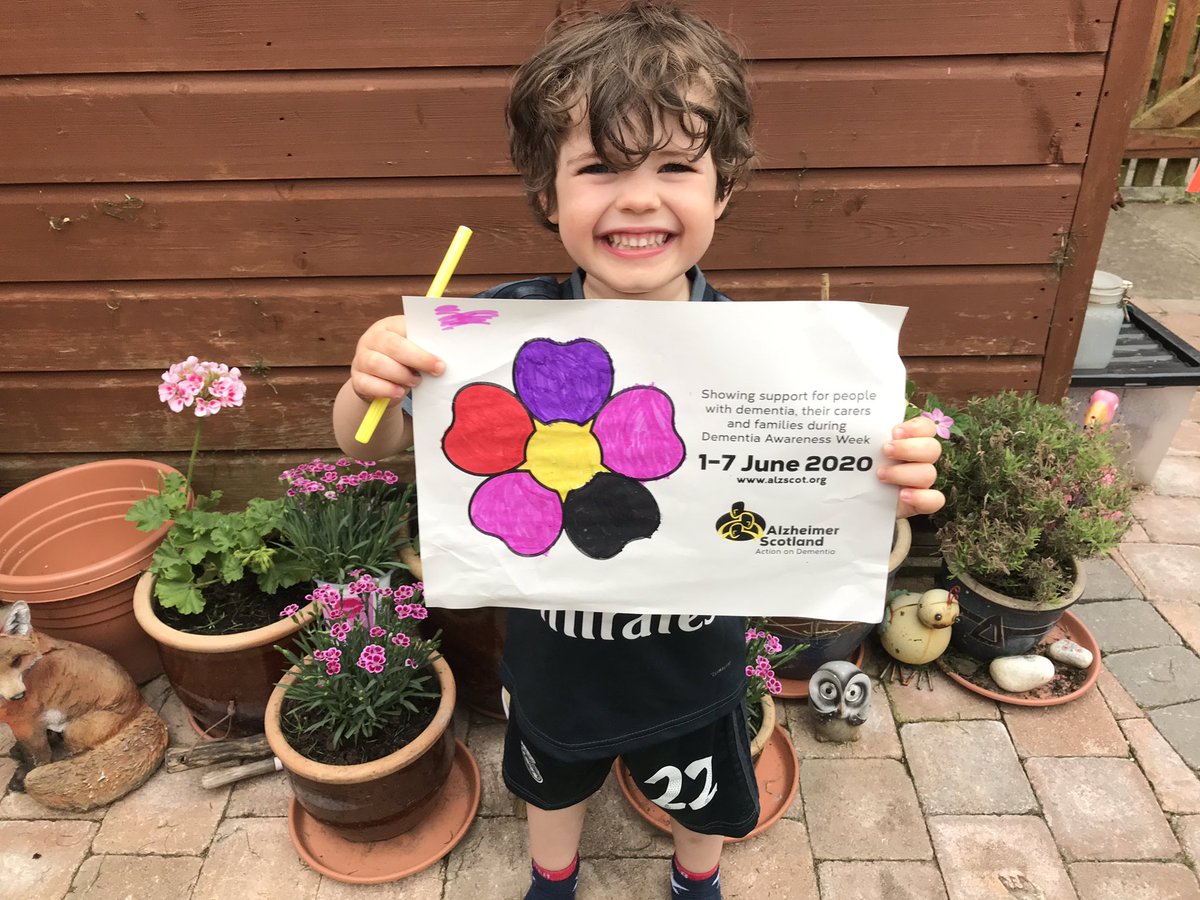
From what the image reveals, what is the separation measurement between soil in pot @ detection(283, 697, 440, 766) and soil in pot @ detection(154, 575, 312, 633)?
332 mm

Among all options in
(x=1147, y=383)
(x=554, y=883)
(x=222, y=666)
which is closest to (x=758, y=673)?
(x=554, y=883)

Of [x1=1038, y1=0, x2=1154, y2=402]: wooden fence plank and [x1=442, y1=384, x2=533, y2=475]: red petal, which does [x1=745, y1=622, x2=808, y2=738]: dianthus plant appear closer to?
[x1=442, y1=384, x2=533, y2=475]: red petal

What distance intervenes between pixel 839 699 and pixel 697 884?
662 mm

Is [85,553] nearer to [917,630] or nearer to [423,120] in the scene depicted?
[423,120]

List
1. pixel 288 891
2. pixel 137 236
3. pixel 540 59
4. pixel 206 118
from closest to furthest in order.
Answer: pixel 540 59
pixel 288 891
pixel 206 118
pixel 137 236

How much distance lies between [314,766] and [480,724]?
63 centimetres

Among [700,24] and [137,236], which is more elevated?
[700,24]

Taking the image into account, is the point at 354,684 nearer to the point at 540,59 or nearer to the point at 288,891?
the point at 288,891

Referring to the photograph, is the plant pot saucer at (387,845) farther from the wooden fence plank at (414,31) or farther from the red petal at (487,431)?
the wooden fence plank at (414,31)

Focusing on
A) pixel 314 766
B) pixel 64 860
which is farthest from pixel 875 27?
pixel 64 860

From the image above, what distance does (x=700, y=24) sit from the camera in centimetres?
132

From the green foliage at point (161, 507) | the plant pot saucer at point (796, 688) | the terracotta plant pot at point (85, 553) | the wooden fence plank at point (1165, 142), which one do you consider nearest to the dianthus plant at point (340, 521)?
the green foliage at point (161, 507)

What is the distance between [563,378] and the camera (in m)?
1.22

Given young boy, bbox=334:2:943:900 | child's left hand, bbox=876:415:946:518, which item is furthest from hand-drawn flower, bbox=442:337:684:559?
child's left hand, bbox=876:415:946:518
